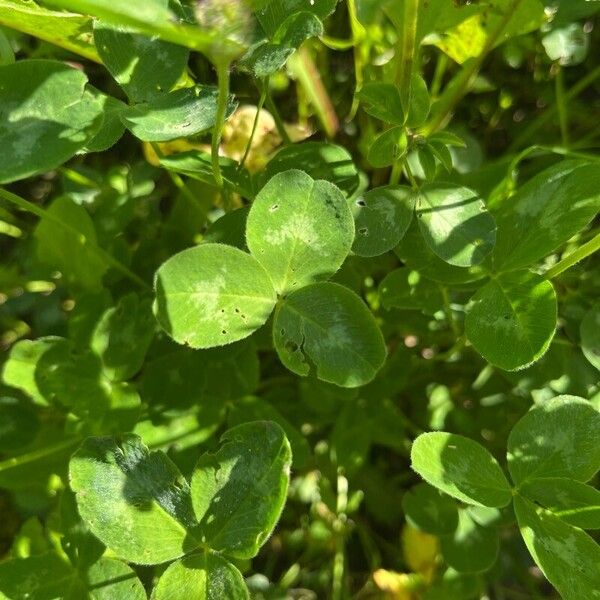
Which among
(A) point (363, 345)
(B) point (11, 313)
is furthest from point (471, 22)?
(B) point (11, 313)

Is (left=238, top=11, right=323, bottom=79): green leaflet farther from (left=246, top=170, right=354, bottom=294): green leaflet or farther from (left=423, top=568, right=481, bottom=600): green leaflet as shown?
(left=423, top=568, right=481, bottom=600): green leaflet

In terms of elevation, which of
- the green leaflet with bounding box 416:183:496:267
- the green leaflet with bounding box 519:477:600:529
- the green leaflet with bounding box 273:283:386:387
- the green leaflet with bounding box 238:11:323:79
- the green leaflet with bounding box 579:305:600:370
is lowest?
the green leaflet with bounding box 519:477:600:529

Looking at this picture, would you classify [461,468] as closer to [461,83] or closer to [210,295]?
[210,295]

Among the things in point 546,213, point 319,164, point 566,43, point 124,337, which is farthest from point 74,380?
point 566,43

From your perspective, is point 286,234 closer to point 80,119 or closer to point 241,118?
point 80,119

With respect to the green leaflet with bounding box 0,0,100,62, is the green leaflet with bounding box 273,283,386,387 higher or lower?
lower

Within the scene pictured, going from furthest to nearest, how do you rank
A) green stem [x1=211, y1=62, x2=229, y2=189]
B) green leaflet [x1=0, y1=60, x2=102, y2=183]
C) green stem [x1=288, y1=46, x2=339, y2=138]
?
1. green stem [x1=288, y1=46, x2=339, y2=138]
2. green leaflet [x1=0, y1=60, x2=102, y2=183]
3. green stem [x1=211, y1=62, x2=229, y2=189]

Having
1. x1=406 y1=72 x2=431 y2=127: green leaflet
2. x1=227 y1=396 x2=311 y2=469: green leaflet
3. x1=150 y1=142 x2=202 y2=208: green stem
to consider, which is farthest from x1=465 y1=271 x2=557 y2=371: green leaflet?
x1=150 y1=142 x2=202 y2=208: green stem
